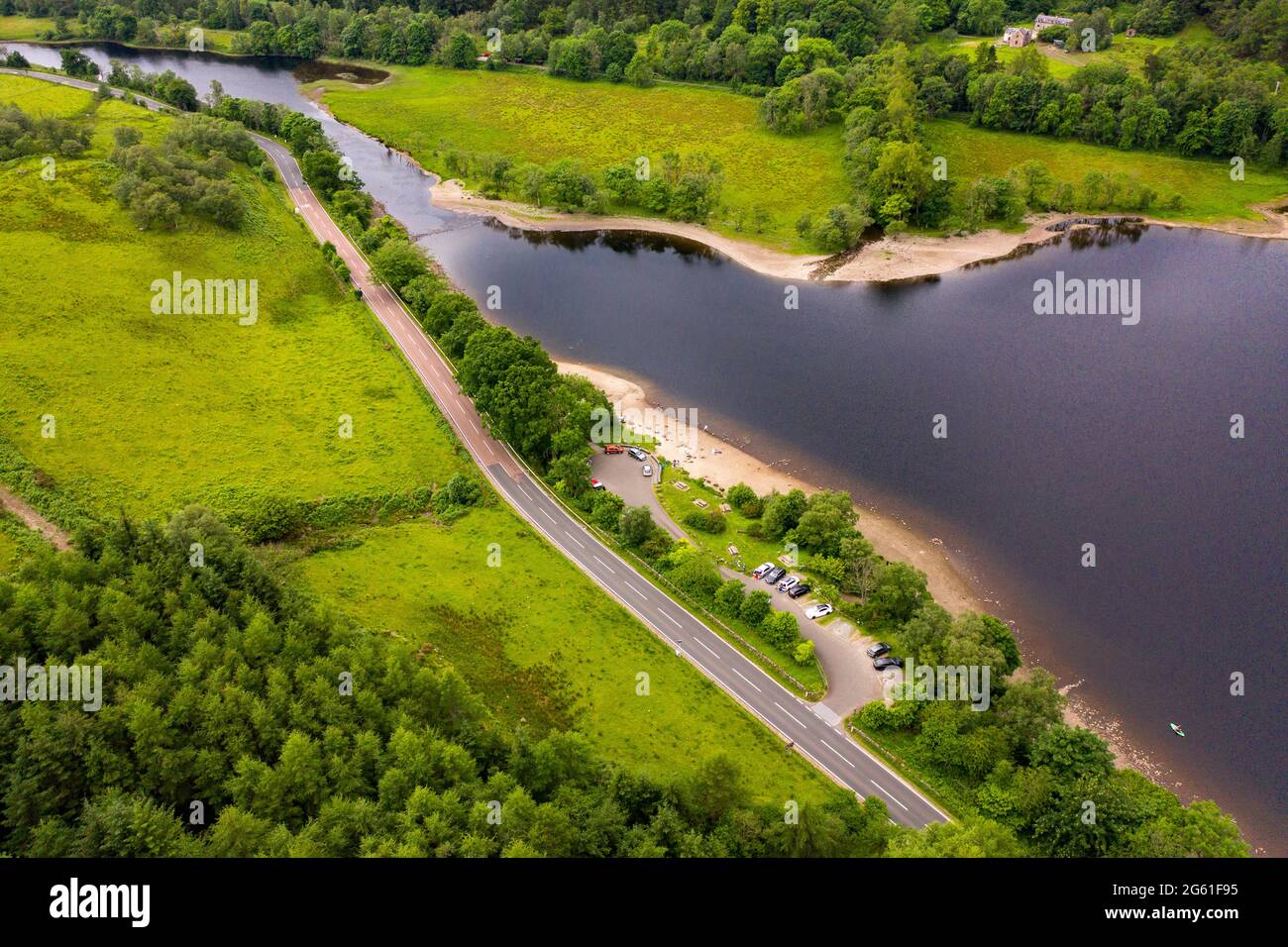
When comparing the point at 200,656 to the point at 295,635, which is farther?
the point at 295,635

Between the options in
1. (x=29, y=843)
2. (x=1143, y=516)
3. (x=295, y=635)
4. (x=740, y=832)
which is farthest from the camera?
(x=1143, y=516)

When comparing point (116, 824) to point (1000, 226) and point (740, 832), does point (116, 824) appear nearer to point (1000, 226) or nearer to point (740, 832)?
point (740, 832)

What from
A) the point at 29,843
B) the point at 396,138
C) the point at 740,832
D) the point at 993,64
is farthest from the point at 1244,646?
the point at 396,138

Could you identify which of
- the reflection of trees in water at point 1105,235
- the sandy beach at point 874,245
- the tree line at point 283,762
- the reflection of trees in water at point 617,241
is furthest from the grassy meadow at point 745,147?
the tree line at point 283,762

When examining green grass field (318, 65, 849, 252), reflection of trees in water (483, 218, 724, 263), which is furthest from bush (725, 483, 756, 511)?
green grass field (318, 65, 849, 252)

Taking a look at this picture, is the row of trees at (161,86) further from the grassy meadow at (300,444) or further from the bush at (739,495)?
the bush at (739,495)

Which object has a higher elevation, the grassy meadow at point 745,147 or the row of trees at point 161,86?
the row of trees at point 161,86
